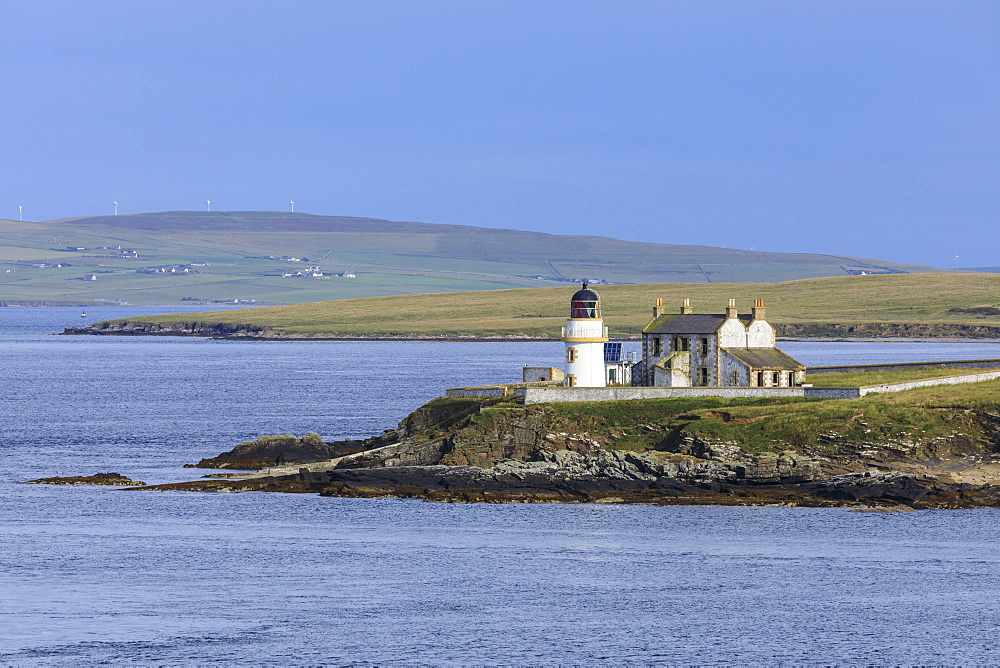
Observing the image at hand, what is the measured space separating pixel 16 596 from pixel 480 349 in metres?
154

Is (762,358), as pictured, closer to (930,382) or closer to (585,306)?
(930,382)

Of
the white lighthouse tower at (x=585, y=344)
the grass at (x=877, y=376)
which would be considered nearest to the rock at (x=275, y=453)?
the white lighthouse tower at (x=585, y=344)

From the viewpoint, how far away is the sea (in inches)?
1549

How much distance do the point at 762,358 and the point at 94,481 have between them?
31720mm

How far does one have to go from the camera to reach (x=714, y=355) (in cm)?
6988

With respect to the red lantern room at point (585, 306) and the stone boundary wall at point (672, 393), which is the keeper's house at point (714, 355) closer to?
the stone boundary wall at point (672, 393)

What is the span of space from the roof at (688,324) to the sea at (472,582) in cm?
1427

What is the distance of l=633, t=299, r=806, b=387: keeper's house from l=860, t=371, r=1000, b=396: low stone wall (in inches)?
162

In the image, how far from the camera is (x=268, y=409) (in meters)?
104

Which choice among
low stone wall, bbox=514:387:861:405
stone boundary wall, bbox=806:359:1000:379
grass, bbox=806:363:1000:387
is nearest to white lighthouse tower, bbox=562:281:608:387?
low stone wall, bbox=514:387:861:405

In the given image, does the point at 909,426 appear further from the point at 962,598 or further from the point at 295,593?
the point at 295,593

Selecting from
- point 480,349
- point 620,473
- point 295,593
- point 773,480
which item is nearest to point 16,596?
point 295,593

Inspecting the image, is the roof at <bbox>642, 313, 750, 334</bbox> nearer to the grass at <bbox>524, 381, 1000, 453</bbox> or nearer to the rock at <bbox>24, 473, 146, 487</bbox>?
the grass at <bbox>524, 381, 1000, 453</bbox>

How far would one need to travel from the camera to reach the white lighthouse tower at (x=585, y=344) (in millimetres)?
68812
